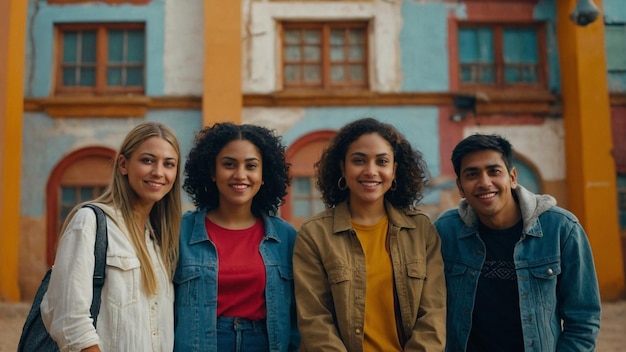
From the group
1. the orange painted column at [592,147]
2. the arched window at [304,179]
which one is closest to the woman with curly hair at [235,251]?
the arched window at [304,179]

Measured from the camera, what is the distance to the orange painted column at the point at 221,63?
1043 centimetres

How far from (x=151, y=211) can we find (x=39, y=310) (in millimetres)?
752

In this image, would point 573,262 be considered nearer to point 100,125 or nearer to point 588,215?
point 588,215

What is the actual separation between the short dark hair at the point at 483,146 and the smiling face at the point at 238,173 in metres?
1.12

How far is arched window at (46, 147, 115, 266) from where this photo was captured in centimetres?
1059

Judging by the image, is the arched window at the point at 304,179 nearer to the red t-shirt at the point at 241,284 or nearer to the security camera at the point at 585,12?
the security camera at the point at 585,12

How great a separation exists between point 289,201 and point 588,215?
17.9 feet

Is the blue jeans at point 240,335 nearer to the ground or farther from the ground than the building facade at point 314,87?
nearer to the ground

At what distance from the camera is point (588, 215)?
10.3 metres

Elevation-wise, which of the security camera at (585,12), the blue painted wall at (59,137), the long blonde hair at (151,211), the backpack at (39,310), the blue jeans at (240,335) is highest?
the security camera at (585,12)

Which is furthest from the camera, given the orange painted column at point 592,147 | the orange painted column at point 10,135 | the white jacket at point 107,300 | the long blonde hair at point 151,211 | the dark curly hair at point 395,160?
the orange painted column at point 592,147

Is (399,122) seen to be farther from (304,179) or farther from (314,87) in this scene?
(304,179)

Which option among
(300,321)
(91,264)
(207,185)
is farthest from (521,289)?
(91,264)

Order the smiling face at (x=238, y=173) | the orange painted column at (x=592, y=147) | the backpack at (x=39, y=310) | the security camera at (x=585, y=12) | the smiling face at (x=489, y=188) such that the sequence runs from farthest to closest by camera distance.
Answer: the orange painted column at (x=592, y=147), the security camera at (x=585, y=12), the smiling face at (x=238, y=173), the smiling face at (x=489, y=188), the backpack at (x=39, y=310)
